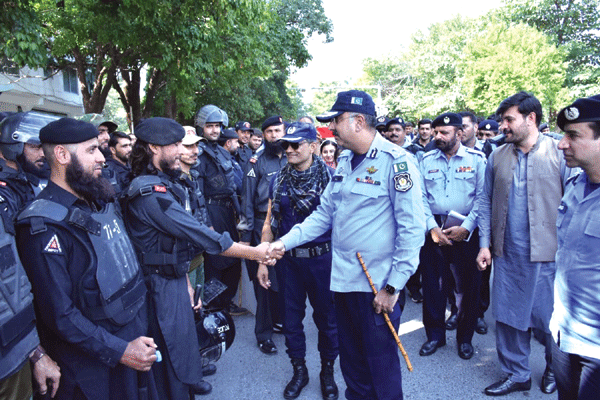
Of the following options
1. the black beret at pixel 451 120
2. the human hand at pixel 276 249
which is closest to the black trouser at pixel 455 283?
the black beret at pixel 451 120

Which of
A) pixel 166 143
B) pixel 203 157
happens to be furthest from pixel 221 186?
pixel 166 143

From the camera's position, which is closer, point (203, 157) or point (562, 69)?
point (203, 157)

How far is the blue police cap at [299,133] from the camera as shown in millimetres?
3461

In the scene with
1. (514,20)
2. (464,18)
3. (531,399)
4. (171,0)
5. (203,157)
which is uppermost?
(464,18)

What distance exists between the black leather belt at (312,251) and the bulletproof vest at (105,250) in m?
1.40

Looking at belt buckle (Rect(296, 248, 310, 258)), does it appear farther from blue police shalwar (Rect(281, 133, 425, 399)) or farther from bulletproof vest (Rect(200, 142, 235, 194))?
bulletproof vest (Rect(200, 142, 235, 194))

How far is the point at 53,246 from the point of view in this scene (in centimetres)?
202

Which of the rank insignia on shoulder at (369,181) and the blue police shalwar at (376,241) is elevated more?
the rank insignia on shoulder at (369,181)

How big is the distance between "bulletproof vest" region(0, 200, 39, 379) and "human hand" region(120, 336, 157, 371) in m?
0.43

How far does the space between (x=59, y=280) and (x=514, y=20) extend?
33933 millimetres

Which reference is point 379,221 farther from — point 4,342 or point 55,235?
point 4,342

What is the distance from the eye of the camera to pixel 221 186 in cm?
504

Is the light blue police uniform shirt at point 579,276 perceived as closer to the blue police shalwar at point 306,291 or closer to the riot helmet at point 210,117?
the blue police shalwar at point 306,291

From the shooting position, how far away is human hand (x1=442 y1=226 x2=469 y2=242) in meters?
3.90
